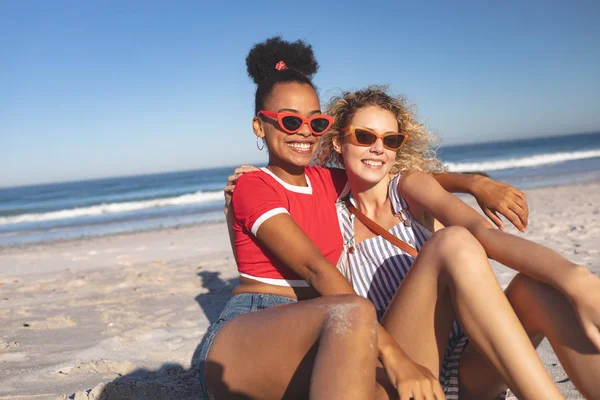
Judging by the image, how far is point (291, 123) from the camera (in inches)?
115

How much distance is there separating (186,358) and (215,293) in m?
1.91

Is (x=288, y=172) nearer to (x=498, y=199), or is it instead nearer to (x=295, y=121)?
(x=295, y=121)

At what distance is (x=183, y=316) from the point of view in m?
4.89

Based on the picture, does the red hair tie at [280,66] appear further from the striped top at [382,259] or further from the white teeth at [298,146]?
the striped top at [382,259]

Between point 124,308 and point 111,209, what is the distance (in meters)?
18.9

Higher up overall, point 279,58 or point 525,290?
point 279,58

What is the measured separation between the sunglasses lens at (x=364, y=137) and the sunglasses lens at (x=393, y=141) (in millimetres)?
74

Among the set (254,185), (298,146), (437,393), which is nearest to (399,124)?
(298,146)

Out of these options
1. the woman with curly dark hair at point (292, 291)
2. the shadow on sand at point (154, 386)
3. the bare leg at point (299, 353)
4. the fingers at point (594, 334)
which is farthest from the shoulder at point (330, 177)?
the fingers at point (594, 334)

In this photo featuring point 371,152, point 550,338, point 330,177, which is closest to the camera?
point 550,338

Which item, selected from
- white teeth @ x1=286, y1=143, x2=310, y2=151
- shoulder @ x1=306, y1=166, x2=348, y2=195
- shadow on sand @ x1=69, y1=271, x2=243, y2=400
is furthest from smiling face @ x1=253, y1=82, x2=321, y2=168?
shadow on sand @ x1=69, y1=271, x2=243, y2=400

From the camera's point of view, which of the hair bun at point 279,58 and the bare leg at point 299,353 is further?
the hair bun at point 279,58

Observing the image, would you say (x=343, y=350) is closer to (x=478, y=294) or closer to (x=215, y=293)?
(x=478, y=294)

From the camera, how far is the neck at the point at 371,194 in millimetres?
3230
